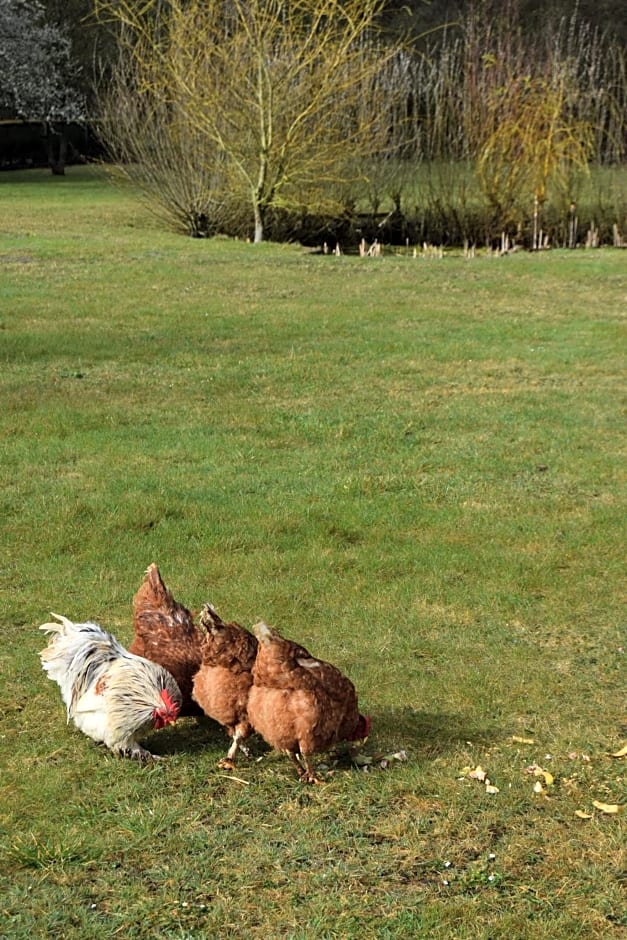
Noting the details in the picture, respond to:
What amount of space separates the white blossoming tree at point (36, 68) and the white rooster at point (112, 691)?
→ 4170 cm

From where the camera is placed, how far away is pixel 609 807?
182 inches

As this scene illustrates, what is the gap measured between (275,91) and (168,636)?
1989cm

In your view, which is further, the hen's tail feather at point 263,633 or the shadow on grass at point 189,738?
the shadow on grass at point 189,738

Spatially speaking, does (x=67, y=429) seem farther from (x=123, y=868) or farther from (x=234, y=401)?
(x=123, y=868)

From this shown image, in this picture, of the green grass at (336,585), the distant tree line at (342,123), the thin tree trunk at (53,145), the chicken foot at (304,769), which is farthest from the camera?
the thin tree trunk at (53,145)

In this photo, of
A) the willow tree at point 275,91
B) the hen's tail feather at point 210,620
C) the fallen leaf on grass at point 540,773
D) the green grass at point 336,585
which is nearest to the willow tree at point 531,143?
the willow tree at point 275,91

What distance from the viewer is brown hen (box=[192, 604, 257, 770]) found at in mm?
4785

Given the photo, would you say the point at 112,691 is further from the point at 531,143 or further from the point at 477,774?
the point at 531,143

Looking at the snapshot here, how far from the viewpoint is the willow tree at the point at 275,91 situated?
23156mm

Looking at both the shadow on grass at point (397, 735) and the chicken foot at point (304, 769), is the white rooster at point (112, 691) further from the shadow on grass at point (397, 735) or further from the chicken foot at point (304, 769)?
the chicken foot at point (304, 769)

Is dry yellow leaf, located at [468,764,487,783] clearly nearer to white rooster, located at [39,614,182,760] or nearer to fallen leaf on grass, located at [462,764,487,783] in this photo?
fallen leaf on grass, located at [462,764,487,783]

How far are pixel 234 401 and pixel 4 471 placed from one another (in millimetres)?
2870

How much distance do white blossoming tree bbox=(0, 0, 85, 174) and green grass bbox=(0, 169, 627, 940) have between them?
31238 mm

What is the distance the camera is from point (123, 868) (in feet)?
13.9
